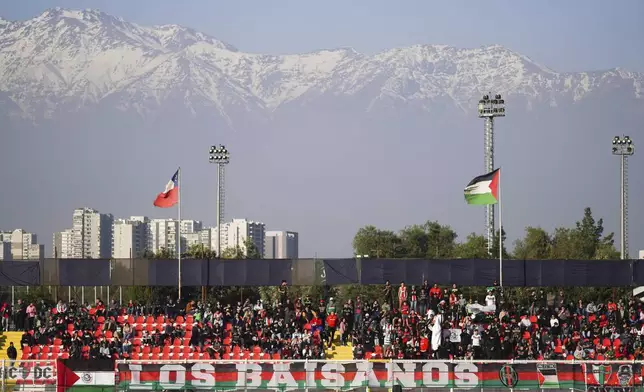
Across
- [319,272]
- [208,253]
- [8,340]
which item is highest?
[208,253]

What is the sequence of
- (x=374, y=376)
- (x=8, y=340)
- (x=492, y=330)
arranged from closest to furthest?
(x=374, y=376) < (x=492, y=330) < (x=8, y=340)

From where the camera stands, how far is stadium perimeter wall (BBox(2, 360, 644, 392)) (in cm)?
3341

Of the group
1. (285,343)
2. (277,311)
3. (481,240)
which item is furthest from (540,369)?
(481,240)

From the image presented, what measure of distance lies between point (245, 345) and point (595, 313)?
15.7 m

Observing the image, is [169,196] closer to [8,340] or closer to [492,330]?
[8,340]

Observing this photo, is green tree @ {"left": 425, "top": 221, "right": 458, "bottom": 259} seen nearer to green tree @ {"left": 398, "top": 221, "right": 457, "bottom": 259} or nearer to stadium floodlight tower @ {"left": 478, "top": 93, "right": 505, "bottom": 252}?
green tree @ {"left": 398, "top": 221, "right": 457, "bottom": 259}

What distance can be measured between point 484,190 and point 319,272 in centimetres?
912

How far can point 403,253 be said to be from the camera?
483 ft

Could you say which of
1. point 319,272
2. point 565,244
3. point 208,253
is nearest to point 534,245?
point 565,244

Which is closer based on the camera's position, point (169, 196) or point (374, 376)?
point (374, 376)

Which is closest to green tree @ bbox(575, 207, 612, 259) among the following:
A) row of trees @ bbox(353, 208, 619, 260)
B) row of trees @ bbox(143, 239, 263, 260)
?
row of trees @ bbox(353, 208, 619, 260)

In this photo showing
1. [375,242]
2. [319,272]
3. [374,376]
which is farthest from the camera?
[375,242]

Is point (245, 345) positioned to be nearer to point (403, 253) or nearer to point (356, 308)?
point (356, 308)

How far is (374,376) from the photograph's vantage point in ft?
111
